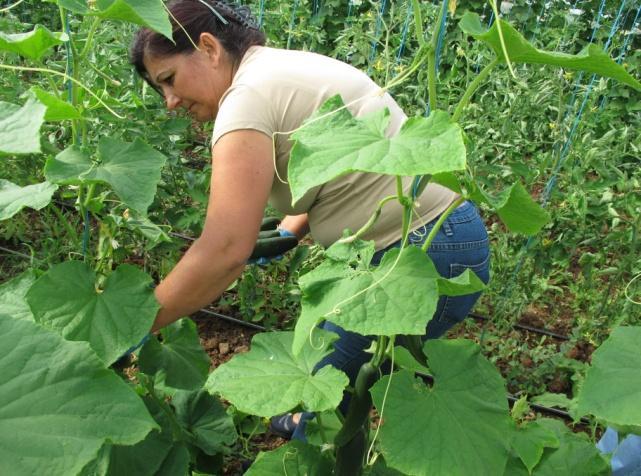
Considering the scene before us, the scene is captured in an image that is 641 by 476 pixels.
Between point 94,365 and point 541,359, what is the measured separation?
7.25 ft

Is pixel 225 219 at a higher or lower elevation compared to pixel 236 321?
higher

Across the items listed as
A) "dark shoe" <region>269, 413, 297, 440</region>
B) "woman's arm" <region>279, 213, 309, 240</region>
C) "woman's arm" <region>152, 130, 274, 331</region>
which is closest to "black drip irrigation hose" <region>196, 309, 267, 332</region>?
"dark shoe" <region>269, 413, 297, 440</region>

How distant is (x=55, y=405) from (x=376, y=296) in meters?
0.47

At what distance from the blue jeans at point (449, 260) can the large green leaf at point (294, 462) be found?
0.41 meters

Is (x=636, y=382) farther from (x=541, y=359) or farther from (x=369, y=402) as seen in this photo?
(x=541, y=359)

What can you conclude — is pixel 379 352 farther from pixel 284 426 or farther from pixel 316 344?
pixel 284 426

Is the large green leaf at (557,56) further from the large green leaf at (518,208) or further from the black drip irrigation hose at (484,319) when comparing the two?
→ the black drip irrigation hose at (484,319)

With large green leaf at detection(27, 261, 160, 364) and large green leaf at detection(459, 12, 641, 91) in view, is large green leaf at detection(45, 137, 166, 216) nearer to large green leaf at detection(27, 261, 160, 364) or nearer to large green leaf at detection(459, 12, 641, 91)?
large green leaf at detection(27, 261, 160, 364)

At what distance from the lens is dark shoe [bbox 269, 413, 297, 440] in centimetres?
226

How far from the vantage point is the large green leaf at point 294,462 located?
1379 millimetres

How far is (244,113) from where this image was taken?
4.97ft

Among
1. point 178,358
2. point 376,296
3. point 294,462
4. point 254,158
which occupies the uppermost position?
point 376,296

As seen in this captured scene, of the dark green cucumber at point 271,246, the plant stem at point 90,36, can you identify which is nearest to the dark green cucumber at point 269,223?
the dark green cucumber at point 271,246

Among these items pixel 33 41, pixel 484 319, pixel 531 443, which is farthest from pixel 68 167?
pixel 484 319
